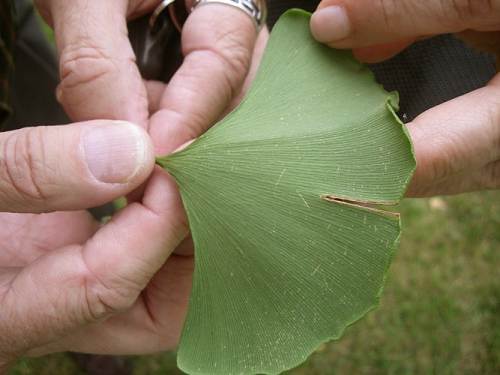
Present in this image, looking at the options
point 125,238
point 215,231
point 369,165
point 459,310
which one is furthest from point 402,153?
point 459,310

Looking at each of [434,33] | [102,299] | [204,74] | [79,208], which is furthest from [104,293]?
[434,33]

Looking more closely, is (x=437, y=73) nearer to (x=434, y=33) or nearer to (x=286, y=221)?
(x=434, y=33)

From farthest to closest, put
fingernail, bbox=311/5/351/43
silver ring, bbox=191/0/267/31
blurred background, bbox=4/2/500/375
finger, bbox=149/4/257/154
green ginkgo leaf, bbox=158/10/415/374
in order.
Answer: blurred background, bbox=4/2/500/375, silver ring, bbox=191/0/267/31, finger, bbox=149/4/257/154, fingernail, bbox=311/5/351/43, green ginkgo leaf, bbox=158/10/415/374

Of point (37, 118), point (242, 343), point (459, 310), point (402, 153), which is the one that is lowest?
point (459, 310)

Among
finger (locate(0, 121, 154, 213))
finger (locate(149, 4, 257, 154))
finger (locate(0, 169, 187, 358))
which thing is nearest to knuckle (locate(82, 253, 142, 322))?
finger (locate(0, 169, 187, 358))

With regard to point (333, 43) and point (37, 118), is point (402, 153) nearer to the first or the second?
point (333, 43)

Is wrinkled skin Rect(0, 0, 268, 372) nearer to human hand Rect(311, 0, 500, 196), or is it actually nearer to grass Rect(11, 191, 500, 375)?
human hand Rect(311, 0, 500, 196)
